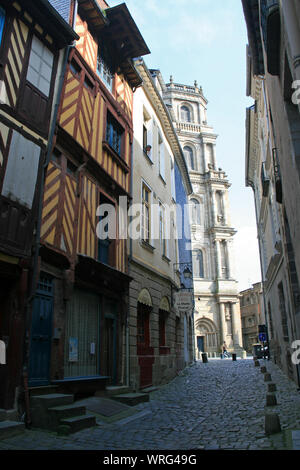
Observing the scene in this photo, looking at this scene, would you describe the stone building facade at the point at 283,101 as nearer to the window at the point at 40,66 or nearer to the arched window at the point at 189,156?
the window at the point at 40,66

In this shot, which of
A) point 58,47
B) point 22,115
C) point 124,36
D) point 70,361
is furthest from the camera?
point 124,36

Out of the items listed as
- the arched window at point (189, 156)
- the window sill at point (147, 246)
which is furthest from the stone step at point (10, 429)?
the arched window at point (189, 156)

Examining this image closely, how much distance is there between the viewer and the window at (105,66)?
1002 cm

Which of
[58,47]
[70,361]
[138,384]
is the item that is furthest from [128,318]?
[58,47]

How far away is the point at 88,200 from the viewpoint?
8289 mm

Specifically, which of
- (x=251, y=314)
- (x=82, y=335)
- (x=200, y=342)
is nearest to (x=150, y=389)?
(x=82, y=335)

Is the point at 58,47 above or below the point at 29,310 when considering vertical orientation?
above

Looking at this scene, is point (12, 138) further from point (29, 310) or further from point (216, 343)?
point (216, 343)

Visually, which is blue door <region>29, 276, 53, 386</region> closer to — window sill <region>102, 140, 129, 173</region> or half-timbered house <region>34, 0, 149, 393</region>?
half-timbered house <region>34, 0, 149, 393</region>

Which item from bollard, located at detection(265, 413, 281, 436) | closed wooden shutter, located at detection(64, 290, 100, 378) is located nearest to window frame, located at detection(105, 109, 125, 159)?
closed wooden shutter, located at detection(64, 290, 100, 378)

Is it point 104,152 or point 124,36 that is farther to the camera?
point 124,36

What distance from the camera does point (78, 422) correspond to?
5.19 meters

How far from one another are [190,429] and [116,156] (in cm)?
686

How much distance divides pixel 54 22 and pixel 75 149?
2.46m
